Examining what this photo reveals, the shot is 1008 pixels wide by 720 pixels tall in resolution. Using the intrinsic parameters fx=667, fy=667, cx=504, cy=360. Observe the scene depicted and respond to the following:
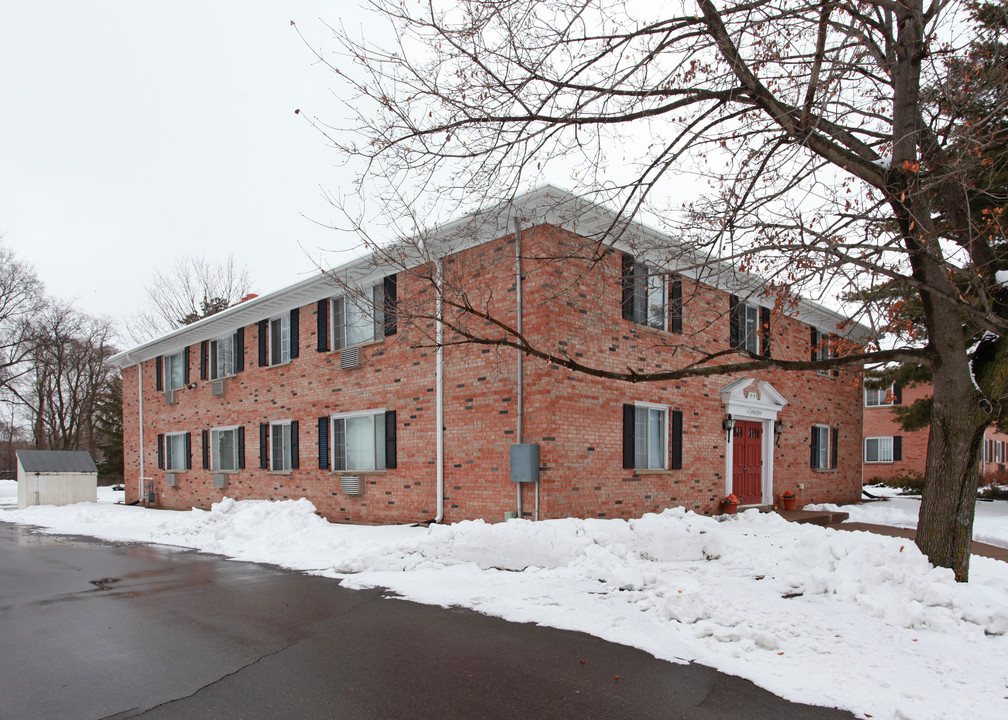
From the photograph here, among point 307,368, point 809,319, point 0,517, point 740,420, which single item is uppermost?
point 809,319

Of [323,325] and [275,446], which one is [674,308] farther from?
[275,446]

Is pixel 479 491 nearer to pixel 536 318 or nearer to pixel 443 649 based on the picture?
pixel 536 318

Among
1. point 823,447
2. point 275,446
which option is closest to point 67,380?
point 275,446

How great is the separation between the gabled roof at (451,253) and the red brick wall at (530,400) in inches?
12.9

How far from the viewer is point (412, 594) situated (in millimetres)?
7801

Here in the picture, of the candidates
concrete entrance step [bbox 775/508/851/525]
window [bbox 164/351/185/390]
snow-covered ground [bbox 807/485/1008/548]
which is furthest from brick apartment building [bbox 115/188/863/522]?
window [bbox 164/351/185/390]

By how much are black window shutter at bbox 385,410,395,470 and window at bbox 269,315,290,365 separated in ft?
15.8

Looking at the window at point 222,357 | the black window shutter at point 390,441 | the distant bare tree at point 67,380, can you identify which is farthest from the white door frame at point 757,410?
the distant bare tree at point 67,380

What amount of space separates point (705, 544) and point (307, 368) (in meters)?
10.9

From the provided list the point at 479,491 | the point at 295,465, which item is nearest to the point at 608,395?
the point at 479,491

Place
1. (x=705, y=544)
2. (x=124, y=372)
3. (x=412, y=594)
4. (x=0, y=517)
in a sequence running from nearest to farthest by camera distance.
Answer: (x=412, y=594), (x=705, y=544), (x=0, y=517), (x=124, y=372)

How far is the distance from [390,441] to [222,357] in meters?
9.43

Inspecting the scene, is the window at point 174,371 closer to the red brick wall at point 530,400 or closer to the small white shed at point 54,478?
the small white shed at point 54,478

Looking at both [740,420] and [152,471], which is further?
[152,471]
